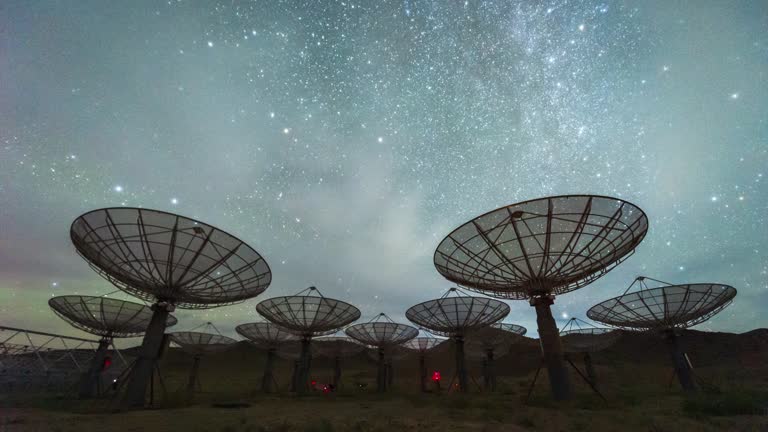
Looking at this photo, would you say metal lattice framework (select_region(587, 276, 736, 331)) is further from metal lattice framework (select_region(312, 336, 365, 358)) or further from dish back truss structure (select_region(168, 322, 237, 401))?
dish back truss structure (select_region(168, 322, 237, 401))

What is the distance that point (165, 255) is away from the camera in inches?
797

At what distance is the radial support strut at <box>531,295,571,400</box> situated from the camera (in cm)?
1869

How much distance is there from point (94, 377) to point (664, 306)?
60552mm

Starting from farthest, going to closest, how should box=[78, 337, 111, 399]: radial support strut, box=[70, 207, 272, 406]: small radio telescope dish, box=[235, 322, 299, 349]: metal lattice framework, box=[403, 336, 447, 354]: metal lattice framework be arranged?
box=[403, 336, 447, 354]: metal lattice framework
box=[235, 322, 299, 349]: metal lattice framework
box=[78, 337, 111, 399]: radial support strut
box=[70, 207, 272, 406]: small radio telescope dish

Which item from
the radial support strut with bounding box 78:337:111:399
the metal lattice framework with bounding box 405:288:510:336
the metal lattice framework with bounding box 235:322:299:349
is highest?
the metal lattice framework with bounding box 405:288:510:336

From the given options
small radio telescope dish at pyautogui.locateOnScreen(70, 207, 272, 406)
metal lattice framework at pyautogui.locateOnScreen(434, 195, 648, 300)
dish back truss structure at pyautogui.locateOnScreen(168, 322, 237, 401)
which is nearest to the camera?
metal lattice framework at pyautogui.locateOnScreen(434, 195, 648, 300)

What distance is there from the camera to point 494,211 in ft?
62.7

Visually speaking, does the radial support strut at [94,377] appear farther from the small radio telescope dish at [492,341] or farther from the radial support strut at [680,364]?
the radial support strut at [680,364]

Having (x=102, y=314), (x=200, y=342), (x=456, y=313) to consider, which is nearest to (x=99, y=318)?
(x=102, y=314)

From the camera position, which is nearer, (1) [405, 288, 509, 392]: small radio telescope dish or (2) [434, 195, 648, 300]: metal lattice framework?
(2) [434, 195, 648, 300]: metal lattice framework

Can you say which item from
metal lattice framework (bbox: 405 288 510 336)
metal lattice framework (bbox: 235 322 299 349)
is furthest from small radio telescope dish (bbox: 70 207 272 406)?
metal lattice framework (bbox: 235 322 299 349)

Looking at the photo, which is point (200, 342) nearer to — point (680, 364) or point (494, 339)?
point (494, 339)

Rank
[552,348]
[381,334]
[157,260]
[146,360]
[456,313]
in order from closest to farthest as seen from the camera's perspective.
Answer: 1. [146,360]
2. [552,348]
3. [157,260]
4. [456,313]
5. [381,334]

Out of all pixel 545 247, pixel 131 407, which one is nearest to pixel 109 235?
pixel 131 407
